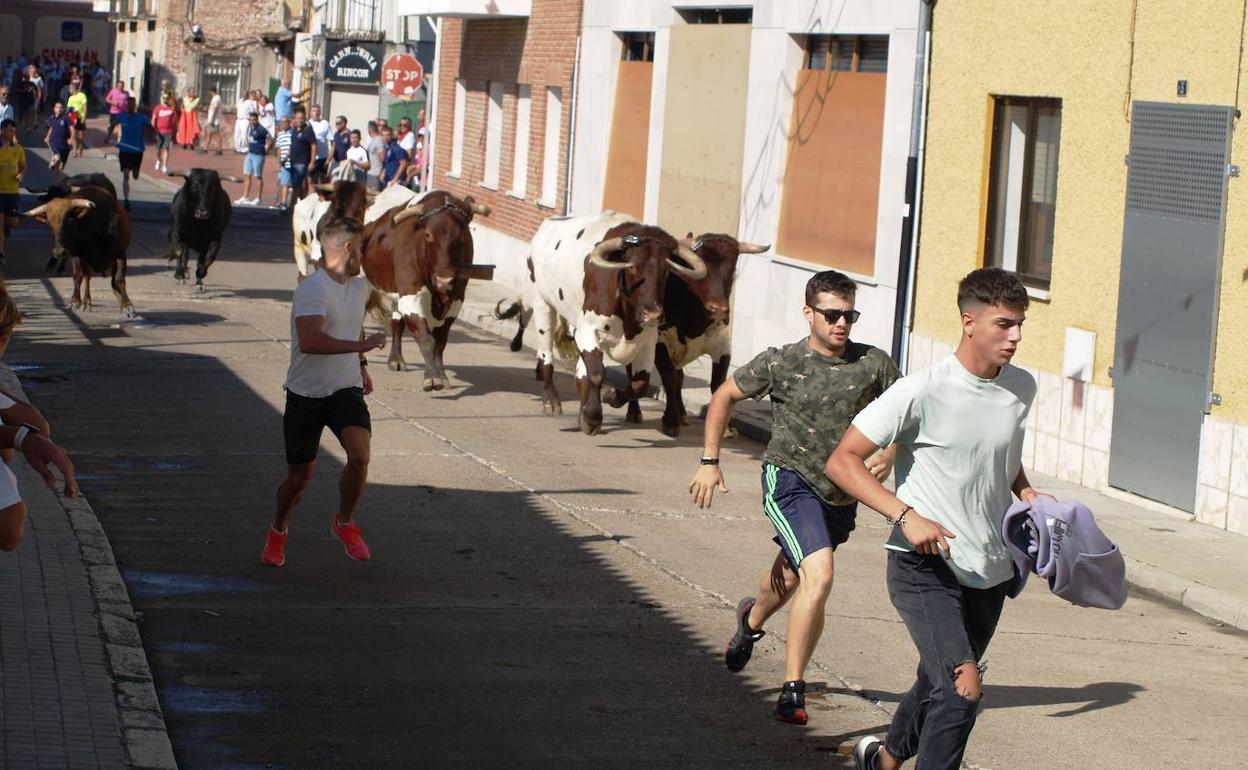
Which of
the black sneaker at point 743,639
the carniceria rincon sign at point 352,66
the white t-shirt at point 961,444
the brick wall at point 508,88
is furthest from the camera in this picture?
the carniceria rincon sign at point 352,66

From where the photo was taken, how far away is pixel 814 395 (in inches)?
317

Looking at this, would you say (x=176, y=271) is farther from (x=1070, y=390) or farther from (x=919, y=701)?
(x=919, y=701)

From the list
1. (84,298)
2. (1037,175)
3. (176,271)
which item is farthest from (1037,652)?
(176,271)

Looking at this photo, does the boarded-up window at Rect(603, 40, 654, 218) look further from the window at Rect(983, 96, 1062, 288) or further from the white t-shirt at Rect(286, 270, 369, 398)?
the white t-shirt at Rect(286, 270, 369, 398)

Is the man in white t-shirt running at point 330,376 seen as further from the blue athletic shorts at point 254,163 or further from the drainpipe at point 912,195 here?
the blue athletic shorts at point 254,163

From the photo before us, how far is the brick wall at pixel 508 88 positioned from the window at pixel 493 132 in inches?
5.2

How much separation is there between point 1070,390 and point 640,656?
6.98 m

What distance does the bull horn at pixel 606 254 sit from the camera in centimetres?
1530

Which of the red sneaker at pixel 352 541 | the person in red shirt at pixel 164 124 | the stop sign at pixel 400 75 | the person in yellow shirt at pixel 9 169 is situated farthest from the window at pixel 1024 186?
the person in red shirt at pixel 164 124

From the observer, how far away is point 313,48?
187 feet

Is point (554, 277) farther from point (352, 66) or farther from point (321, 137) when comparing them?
point (352, 66)

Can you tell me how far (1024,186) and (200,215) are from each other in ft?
39.7

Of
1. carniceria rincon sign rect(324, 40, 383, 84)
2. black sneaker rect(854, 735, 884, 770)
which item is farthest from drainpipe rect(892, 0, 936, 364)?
carniceria rincon sign rect(324, 40, 383, 84)

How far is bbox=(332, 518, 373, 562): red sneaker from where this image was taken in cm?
1048
